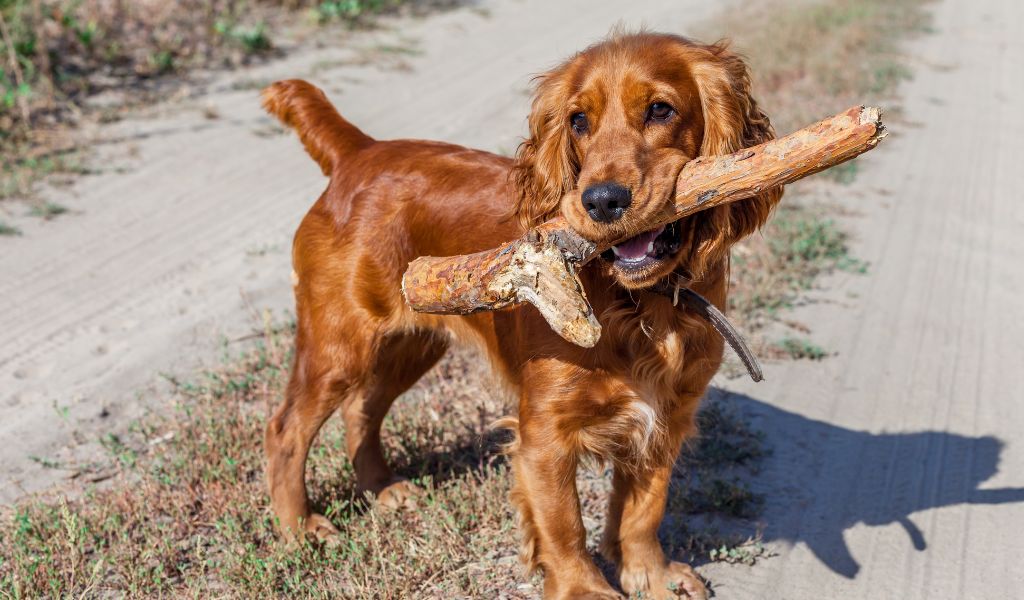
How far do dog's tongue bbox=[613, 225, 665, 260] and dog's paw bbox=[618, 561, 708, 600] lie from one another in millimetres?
1211

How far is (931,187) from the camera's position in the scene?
8117 millimetres

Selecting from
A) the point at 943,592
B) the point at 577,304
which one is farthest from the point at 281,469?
the point at 943,592

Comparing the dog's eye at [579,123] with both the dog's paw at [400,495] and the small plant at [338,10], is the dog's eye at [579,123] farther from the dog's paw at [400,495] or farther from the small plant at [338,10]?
the small plant at [338,10]

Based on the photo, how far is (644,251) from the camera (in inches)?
116

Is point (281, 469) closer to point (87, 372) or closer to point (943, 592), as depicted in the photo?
point (87, 372)

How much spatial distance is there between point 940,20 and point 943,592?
13.2 metres

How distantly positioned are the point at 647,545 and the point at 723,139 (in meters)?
1.40

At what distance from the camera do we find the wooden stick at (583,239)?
8.55 ft

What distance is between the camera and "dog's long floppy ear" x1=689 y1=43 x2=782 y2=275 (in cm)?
303

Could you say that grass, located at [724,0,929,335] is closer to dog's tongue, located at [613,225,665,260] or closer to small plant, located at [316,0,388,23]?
dog's tongue, located at [613,225,665,260]

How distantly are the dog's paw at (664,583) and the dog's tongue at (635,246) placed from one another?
1.21 m

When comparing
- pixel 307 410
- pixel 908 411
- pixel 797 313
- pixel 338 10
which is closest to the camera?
pixel 307 410

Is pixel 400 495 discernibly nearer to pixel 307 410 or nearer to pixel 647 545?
pixel 307 410

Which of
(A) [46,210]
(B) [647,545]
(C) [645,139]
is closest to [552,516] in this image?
(B) [647,545]
